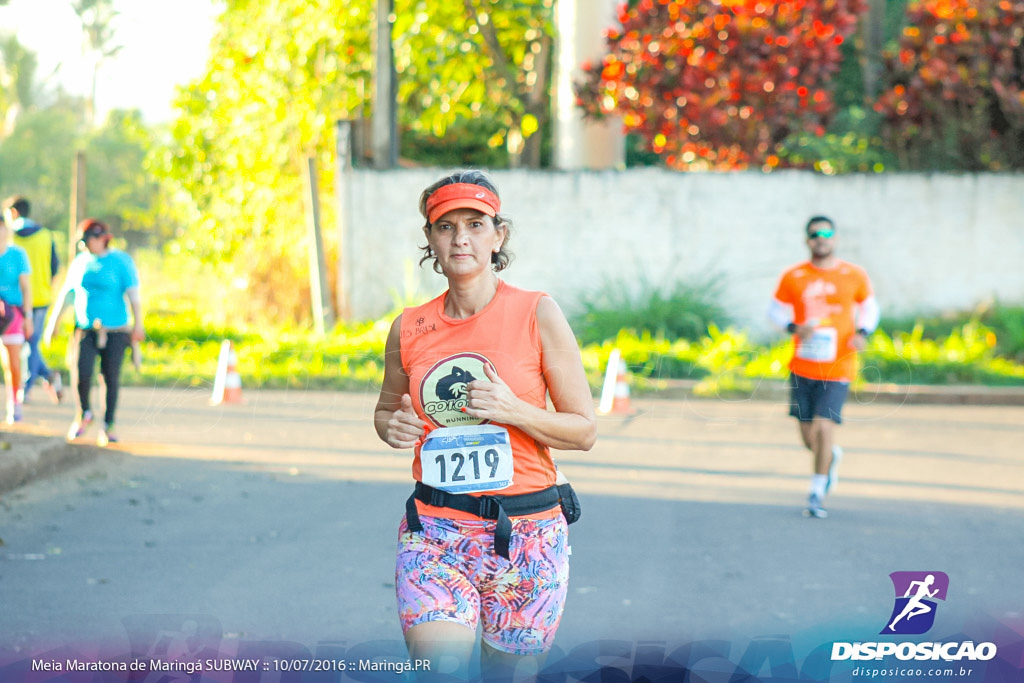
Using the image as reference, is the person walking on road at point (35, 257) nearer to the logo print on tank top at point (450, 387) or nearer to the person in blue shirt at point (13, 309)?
the person in blue shirt at point (13, 309)

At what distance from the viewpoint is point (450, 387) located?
3.49m

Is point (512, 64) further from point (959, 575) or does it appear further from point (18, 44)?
point (18, 44)

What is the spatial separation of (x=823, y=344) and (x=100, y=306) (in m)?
5.56

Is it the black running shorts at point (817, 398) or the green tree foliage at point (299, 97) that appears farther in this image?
the green tree foliage at point (299, 97)

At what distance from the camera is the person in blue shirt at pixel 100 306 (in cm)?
993

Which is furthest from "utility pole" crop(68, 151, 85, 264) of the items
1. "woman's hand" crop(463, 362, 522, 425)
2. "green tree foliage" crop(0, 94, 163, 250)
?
"green tree foliage" crop(0, 94, 163, 250)

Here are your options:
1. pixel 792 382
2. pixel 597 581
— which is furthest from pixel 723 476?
pixel 597 581

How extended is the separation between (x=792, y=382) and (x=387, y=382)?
516 centimetres

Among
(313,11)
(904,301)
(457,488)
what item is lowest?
(904,301)

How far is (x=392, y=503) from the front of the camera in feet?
27.1

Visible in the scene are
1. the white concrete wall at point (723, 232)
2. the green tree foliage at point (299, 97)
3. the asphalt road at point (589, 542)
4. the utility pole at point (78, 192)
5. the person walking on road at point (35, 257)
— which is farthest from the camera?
the green tree foliage at point (299, 97)

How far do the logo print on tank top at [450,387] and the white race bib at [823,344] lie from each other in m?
5.13

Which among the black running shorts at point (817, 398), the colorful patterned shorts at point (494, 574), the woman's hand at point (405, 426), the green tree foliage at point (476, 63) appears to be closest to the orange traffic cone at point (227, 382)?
the black running shorts at point (817, 398)

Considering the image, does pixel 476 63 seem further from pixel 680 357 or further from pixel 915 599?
pixel 915 599
